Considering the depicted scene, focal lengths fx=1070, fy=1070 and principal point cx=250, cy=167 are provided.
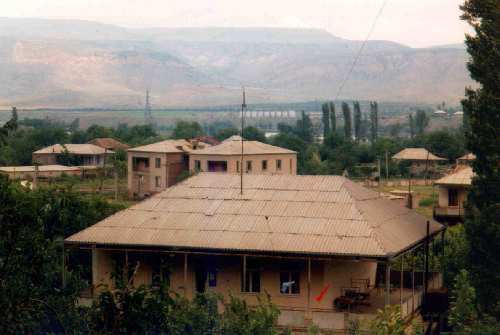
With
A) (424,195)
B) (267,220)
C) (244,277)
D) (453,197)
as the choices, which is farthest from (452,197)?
(244,277)

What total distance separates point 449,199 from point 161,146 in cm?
3846

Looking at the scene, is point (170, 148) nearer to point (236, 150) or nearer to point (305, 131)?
point (236, 150)

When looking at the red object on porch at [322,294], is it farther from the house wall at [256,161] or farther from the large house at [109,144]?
the large house at [109,144]

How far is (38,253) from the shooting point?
21156 millimetres

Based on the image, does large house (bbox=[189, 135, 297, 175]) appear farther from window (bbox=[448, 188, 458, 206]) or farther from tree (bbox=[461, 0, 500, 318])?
tree (bbox=[461, 0, 500, 318])

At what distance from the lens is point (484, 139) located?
3788 centimetres

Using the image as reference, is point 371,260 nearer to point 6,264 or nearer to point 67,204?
point 6,264

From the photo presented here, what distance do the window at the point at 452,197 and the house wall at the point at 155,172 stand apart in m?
34.5

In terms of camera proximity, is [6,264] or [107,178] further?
[107,178]

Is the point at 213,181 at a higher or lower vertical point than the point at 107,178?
higher

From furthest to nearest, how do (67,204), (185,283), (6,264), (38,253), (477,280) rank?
1. (67,204)
2. (477,280)
3. (185,283)
4. (38,253)
5. (6,264)

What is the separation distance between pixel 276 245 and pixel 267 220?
2041 mm

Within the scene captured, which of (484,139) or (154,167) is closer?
(484,139)

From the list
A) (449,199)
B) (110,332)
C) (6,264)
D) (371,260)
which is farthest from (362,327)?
(449,199)
